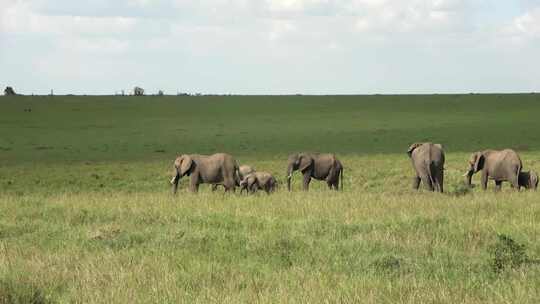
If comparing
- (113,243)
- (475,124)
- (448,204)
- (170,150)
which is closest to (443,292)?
(113,243)

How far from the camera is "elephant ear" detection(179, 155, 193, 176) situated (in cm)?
2200

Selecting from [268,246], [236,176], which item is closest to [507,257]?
[268,246]

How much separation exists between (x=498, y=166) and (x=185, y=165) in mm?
8062

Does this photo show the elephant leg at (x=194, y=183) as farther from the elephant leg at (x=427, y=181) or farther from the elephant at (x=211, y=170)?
the elephant leg at (x=427, y=181)

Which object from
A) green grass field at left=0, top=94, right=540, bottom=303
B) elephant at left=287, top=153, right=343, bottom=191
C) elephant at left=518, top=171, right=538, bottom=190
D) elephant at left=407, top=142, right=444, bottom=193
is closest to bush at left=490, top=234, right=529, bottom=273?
green grass field at left=0, top=94, right=540, bottom=303

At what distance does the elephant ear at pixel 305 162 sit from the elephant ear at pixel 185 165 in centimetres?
402

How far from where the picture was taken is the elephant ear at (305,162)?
81.5 feet

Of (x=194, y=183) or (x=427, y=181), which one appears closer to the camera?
(x=427, y=181)

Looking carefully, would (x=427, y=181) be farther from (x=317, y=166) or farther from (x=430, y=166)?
(x=317, y=166)

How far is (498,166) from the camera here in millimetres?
22031

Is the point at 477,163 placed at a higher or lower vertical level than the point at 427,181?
higher

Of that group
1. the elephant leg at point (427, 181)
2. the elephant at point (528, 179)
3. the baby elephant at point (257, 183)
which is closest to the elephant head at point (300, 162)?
the baby elephant at point (257, 183)

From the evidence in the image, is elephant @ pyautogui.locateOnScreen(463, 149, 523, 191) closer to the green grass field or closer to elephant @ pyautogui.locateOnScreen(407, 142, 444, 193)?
elephant @ pyautogui.locateOnScreen(407, 142, 444, 193)

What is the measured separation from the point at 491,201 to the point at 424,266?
5672mm
